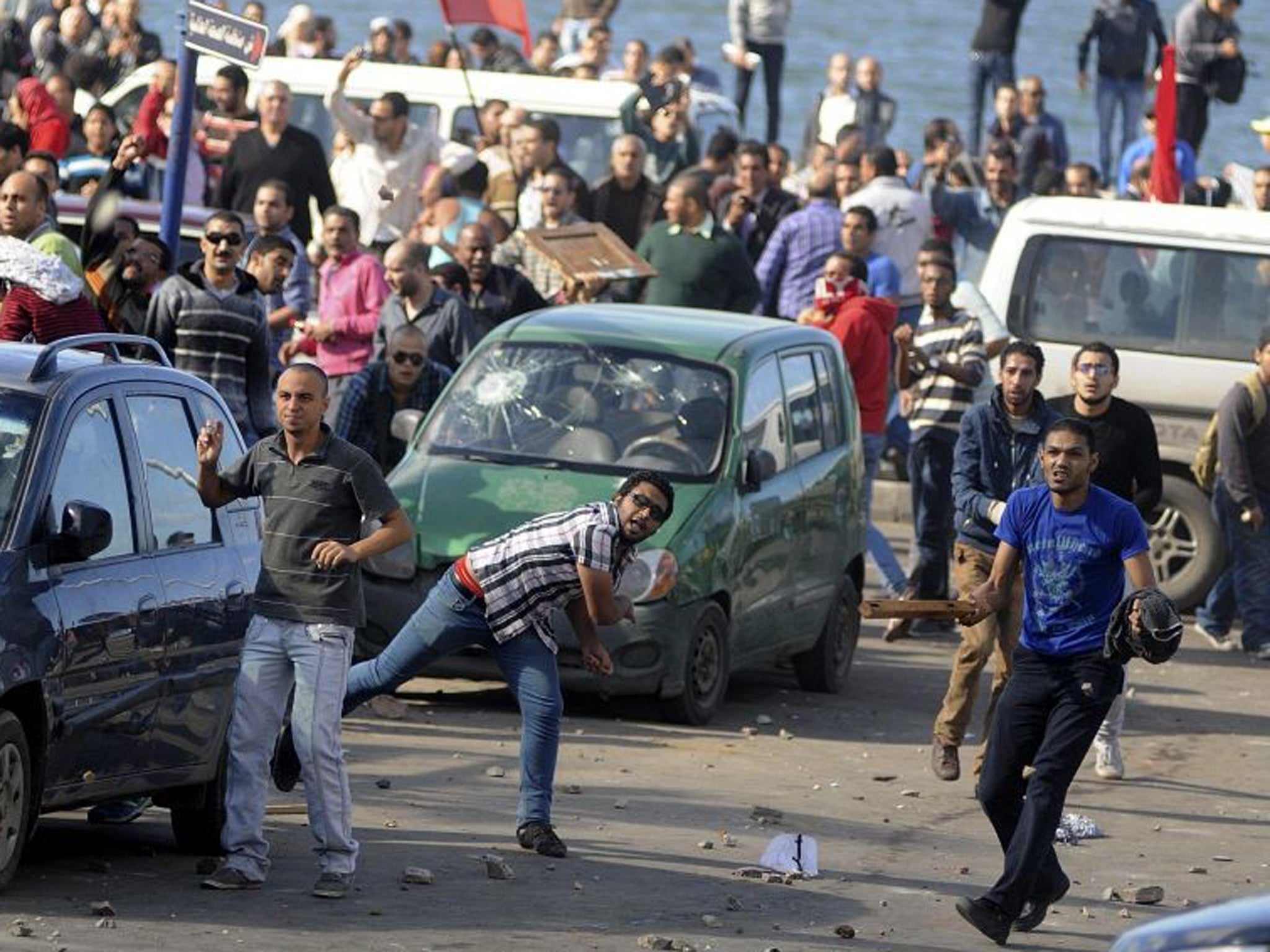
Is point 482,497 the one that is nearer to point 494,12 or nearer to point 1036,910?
point 1036,910

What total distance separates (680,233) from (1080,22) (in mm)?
52229

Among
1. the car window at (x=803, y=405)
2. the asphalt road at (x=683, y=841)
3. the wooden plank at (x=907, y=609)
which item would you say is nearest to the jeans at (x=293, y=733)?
the asphalt road at (x=683, y=841)

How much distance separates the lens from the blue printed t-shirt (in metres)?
10.5

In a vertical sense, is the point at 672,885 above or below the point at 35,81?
below

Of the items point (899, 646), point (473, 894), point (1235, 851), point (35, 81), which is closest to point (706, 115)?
point (35, 81)

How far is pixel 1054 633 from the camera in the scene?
10.5 meters

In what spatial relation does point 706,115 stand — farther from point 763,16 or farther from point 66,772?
point 66,772

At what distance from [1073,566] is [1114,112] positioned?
1903cm

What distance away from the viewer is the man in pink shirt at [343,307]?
1703 cm

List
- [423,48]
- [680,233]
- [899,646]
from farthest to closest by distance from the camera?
[423,48]
[680,233]
[899,646]

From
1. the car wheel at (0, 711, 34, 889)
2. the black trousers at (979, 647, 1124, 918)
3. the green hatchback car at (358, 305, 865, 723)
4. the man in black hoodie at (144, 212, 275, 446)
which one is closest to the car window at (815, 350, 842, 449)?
the green hatchback car at (358, 305, 865, 723)

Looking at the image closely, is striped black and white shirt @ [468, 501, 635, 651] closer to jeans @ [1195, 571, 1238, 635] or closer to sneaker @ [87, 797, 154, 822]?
sneaker @ [87, 797, 154, 822]

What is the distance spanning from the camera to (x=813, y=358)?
53.1 feet

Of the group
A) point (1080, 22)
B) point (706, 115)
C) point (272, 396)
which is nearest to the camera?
point (272, 396)
